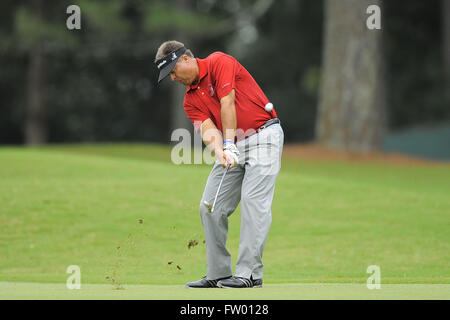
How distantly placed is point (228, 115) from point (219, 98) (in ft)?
0.58

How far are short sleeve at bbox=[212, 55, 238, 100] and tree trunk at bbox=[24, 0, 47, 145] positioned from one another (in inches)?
1178

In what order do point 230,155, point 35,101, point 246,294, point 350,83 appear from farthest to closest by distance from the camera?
point 35,101
point 350,83
point 230,155
point 246,294

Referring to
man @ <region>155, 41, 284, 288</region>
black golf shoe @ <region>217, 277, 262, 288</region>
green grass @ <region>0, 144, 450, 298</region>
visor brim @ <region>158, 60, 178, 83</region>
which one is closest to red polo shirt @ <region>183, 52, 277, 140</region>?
man @ <region>155, 41, 284, 288</region>

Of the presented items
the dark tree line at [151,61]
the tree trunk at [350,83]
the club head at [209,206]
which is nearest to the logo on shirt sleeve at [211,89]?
the club head at [209,206]

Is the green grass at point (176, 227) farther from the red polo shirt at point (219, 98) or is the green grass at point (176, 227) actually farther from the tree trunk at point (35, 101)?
the tree trunk at point (35, 101)

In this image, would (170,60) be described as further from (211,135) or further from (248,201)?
(248,201)

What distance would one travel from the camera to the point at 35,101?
35.7 metres

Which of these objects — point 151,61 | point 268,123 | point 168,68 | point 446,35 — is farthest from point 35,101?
point 268,123

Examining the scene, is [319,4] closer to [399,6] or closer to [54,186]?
[399,6]

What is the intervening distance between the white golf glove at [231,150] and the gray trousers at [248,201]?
0.22m

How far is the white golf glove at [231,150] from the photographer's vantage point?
6.55m

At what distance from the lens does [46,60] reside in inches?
1455

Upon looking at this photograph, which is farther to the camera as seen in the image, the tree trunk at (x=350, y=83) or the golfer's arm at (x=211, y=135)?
the tree trunk at (x=350, y=83)
